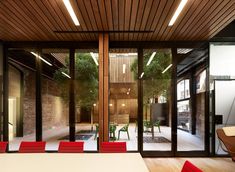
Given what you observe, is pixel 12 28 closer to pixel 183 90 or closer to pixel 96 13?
pixel 96 13

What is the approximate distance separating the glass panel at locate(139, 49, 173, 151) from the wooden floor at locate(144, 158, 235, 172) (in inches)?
25.1

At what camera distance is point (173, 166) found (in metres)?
6.02

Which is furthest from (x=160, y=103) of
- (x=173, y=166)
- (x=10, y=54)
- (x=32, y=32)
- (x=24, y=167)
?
(x=24, y=167)

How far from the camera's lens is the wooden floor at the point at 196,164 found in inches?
226

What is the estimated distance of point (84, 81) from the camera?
285 inches

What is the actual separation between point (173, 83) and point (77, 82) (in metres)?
2.65

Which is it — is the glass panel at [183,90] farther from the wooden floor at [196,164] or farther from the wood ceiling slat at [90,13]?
the wood ceiling slat at [90,13]

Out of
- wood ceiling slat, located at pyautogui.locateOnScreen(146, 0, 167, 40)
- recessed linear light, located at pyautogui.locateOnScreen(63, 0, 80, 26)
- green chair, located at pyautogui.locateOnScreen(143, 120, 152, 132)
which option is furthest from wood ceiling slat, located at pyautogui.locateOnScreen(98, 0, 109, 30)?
green chair, located at pyautogui.locateOnScreen(143, 120, 152, 132)

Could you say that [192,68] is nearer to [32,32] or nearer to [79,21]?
[79,21]

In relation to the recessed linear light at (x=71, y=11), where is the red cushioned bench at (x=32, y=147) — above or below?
below

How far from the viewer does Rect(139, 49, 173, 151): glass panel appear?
23.7ft

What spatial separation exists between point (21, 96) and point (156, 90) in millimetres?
4850

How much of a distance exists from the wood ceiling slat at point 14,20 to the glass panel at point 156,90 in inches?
122

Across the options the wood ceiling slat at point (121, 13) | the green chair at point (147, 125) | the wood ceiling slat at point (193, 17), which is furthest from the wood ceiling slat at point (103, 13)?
the green chair at point (147, 125)
